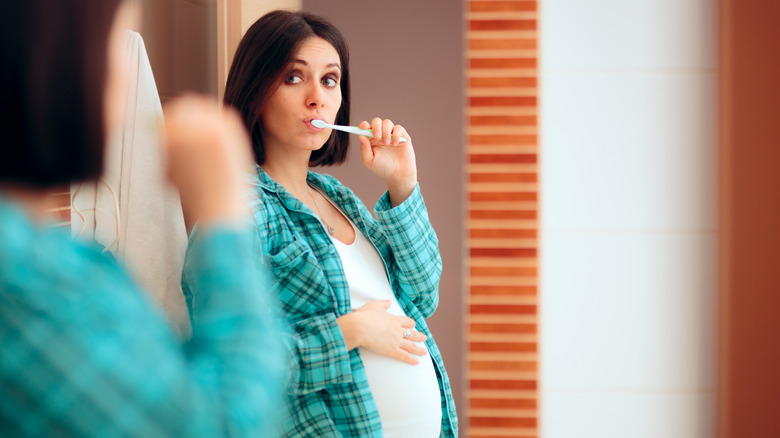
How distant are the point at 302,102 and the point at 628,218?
101cm

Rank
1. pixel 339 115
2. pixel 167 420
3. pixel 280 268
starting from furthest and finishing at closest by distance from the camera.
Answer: pixel 339 115
pixel 280 268
pixel 167 420

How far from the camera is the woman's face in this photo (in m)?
1.22

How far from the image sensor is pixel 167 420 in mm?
402

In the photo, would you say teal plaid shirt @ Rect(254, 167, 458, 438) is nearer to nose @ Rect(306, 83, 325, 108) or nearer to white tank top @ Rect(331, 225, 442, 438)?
white tank top @ Rect(331, 225, 442, 438)

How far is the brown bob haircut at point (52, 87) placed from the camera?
1.33ft

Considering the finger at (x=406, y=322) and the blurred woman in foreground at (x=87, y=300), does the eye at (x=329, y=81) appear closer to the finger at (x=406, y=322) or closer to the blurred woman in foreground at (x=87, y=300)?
the finger at (x=406, y=322)

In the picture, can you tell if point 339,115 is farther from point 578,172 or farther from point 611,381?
point 611,381

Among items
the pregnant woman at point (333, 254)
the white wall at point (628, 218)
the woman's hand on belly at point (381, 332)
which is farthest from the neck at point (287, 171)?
the white wall at point (628, 218)

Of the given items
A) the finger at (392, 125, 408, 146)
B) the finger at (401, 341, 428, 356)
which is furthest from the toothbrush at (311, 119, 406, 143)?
the finger at (401, 341, 428, 356)

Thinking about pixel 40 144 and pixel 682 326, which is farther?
pixel 682 326

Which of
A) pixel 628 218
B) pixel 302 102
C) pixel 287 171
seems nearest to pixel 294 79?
pixel 302 102

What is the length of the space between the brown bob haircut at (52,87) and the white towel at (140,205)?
74 cm

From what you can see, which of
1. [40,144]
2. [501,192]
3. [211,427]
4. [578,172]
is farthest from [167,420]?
[578,172]

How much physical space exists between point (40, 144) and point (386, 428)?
87 cm
